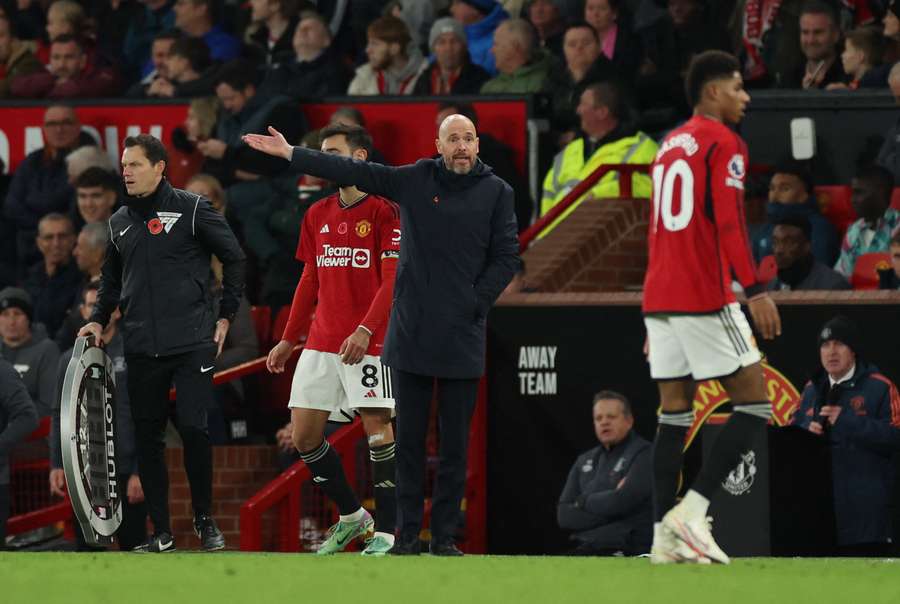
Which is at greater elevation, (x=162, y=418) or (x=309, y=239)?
(x=309, y=239)

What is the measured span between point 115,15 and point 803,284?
871 centimetres

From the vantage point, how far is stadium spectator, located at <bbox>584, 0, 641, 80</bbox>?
598 inches

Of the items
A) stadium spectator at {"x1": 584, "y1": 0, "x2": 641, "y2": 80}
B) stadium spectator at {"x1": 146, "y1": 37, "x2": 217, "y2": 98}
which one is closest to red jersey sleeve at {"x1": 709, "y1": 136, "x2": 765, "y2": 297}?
stadium spectator at {"x1": 584, "y1": 0, "x2": 641, "y2": 80}

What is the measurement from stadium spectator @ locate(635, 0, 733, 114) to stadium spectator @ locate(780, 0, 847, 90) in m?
0.63

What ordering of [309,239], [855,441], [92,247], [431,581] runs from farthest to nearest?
[92,247] → [855,441] → [309,239] → [431,581]

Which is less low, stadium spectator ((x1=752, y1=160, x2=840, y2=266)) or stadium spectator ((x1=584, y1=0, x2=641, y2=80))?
stadium spectator ((x1=584, y1=0, x2=641, y2=80))

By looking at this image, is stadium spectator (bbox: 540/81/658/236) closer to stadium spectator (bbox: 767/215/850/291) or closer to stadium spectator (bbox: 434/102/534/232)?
stadium spectator (bbox: 434/102/534/232)

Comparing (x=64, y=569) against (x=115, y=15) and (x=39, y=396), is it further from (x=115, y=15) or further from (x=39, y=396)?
(x=115, y=15)

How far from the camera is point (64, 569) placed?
24.5 feet

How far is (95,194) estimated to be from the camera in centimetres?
1471

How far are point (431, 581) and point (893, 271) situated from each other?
253 inches

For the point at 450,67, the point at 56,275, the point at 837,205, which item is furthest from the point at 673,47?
the point at 56,275

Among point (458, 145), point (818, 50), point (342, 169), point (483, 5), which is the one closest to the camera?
point (342, 169)

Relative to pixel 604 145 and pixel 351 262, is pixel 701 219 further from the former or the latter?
pixel 604 145
